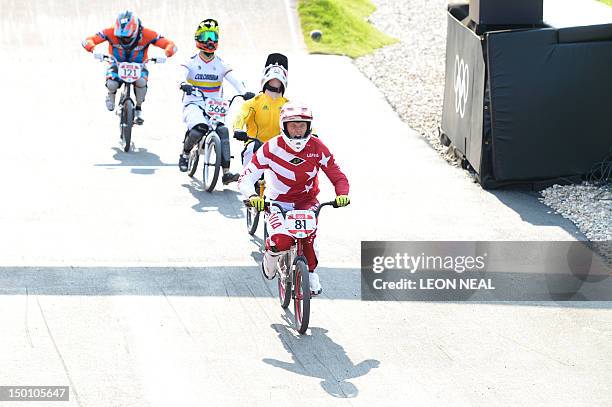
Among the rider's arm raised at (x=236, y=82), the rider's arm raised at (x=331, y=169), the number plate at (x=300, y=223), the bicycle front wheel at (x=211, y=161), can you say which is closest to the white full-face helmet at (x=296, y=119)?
the rider's arm raised at (x=331, y=169)

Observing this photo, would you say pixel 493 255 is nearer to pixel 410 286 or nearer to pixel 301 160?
pixel 410 286

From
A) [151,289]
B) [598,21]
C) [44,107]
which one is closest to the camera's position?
[151,289]

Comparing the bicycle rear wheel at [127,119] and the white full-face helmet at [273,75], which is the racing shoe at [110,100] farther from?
the white full-face helmet at [273,75]

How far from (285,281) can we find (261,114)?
9.70 feet

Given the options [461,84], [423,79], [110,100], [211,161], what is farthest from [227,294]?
[423,79]

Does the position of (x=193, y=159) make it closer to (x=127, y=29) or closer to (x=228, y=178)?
(x=228, y=178)

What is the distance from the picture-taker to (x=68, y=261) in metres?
12.1

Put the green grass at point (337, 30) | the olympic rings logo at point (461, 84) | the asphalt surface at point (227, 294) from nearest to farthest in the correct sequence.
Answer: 1. the asphalt surface at point (227, 294)
2. the olympic rings logo at point (461, 84)
3. the green grass at point (337, 30)

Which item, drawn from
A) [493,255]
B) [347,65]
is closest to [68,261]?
[493,255]

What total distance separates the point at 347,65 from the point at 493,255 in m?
11.9

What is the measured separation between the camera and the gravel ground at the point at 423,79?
564 inches

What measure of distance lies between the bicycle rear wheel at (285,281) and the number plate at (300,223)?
0.67m

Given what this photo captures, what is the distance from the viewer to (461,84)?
55.2 feet

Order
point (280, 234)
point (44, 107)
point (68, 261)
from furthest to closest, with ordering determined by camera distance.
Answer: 1. point (44, 107)
2. point (68, 261)
3. point (280, 234)
